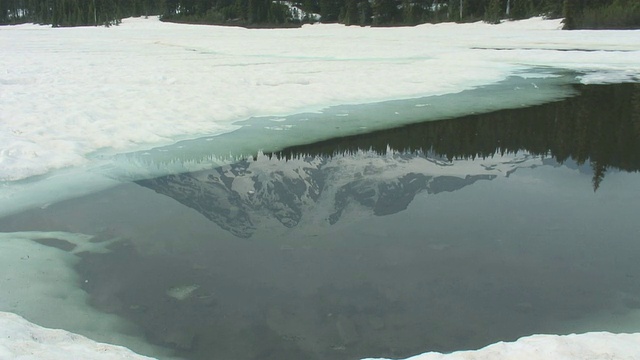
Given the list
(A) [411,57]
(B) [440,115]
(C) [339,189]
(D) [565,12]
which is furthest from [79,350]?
(D) [565,12]

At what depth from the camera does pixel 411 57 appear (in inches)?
1077

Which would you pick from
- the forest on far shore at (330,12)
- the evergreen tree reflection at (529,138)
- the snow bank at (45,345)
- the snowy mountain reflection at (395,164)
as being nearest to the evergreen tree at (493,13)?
the forest on far shore at (330,12)

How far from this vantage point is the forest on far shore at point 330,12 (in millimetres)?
51747

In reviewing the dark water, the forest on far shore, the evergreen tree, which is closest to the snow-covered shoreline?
the dark water

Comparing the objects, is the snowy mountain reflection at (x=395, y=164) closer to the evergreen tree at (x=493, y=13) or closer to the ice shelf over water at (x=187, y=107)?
the ice shelf over water at (x=187, y=107)

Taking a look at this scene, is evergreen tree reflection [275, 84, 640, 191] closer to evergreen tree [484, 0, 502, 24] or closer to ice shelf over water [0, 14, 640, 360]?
ice shelf over water [0, 14, 640, 360]

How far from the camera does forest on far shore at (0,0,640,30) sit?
51.7 m

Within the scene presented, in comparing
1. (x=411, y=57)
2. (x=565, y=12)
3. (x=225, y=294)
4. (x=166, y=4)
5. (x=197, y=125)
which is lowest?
(x=225, y=294)

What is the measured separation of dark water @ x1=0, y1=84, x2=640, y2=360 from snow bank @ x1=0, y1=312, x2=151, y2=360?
0.45 metres

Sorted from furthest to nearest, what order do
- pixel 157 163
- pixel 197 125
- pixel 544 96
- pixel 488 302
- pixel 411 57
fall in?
pixel 411 57 → pixel 544 96 → pixel 197 125 → pixel 157 163 → pixel 488 302

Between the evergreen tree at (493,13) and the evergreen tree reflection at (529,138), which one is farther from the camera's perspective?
the evergreen tree at (493,13)

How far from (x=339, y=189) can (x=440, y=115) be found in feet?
20.2

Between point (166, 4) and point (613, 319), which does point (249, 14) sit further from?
point (613, 319)

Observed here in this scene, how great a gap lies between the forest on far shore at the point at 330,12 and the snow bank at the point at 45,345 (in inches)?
2055
